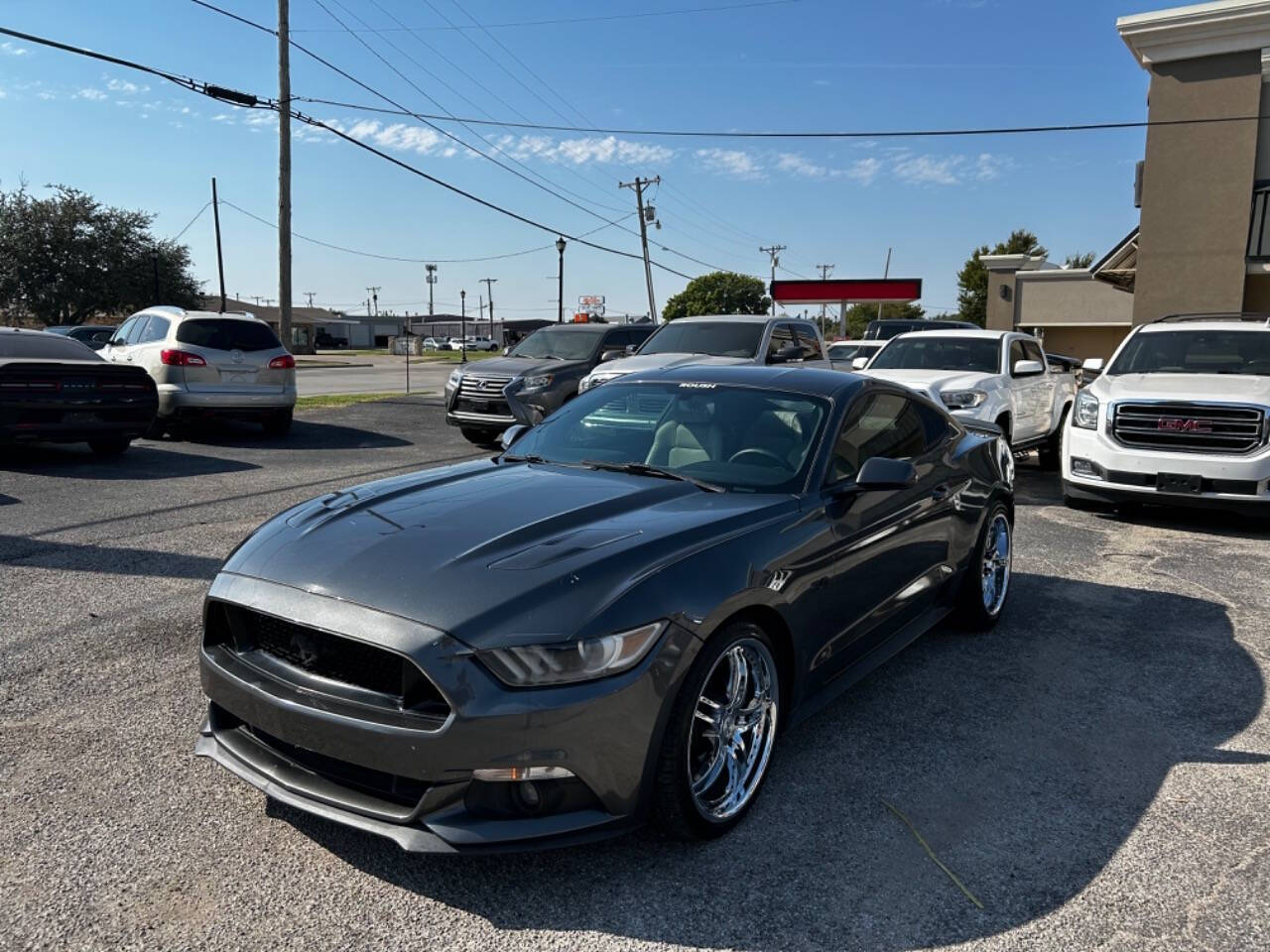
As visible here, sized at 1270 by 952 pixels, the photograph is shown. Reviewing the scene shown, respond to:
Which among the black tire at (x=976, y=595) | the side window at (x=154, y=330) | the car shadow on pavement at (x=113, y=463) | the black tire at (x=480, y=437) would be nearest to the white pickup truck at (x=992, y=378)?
the black tire at (x=976, y=595)

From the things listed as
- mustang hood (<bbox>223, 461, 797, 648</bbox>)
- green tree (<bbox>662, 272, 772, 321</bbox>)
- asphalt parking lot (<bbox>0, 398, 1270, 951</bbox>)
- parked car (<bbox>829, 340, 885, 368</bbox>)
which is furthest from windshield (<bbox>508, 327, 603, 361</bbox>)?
green tree (<bbox>662, 272, 772, 321</bbox>)

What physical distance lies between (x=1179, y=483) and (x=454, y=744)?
24.8 feet

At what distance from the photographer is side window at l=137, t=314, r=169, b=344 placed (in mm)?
12609

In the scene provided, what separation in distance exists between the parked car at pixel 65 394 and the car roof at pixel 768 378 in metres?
8.01

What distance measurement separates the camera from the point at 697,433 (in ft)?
13.6

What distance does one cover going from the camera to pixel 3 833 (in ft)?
9.55

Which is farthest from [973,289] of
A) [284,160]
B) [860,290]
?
[284,160]

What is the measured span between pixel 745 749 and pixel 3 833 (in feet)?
7.80

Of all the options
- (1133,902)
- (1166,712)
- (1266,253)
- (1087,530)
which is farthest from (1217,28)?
(1133,902)

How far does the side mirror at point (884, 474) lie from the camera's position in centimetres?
368

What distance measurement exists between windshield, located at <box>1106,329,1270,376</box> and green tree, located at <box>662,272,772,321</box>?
92.8 metres

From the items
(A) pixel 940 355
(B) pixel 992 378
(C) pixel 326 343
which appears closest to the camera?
(B) pixel 992 378

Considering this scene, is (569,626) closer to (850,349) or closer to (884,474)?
(884,474)

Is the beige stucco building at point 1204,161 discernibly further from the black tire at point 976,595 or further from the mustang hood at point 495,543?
the mustang hood at point 495,543
